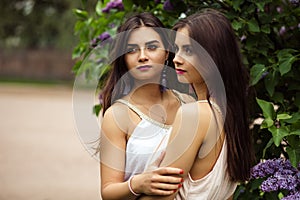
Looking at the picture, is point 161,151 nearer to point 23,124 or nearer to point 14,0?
point 23,124

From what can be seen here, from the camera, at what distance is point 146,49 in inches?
107

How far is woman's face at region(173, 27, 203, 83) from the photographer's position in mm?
2393

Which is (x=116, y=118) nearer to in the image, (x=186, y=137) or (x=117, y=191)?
(x=117, y=191)

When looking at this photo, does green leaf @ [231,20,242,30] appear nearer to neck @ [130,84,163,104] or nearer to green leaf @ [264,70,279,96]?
green leaf @ [264,70,279,96]

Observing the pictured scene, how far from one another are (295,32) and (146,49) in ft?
4.80

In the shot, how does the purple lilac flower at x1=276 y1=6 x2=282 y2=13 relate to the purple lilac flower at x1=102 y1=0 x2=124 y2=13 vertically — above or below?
above

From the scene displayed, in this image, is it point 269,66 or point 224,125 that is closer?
point 224,125

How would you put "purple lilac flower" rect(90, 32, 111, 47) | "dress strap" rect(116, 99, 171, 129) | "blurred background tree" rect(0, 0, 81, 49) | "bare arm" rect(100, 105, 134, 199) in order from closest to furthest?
"bare arm" rect(100, 105, 134, 199) → "dress strap" rect(116, 99, 171, 129) → "purple lilac flower" rect(90, 32, 111, 47) → "blurred background tree" rect(0, 0, 81, 49)

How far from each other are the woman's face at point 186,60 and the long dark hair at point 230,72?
3 cm

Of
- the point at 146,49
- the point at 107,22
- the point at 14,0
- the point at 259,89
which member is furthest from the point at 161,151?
the point at 14,0

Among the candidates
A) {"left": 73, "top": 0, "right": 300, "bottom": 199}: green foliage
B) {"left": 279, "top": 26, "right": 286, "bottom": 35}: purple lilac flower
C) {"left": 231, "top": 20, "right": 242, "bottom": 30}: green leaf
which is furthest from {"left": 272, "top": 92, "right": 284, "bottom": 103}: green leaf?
{"left": 279, "top": 26, "right": 286, "bottom": 35}: purple lilac flower

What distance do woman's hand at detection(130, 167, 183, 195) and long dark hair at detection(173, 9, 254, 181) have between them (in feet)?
0.93

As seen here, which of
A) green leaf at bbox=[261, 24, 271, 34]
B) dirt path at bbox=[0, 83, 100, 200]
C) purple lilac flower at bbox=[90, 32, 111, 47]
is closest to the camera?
green leaf at bbox=[261, 24, 271, 34]

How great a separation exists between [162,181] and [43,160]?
7.88 meters
